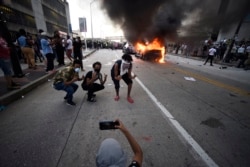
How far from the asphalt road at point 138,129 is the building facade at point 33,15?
10.8m

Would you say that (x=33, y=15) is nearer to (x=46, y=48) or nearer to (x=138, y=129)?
(x=46, y=48)

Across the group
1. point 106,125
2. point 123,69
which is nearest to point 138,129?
point 106,125

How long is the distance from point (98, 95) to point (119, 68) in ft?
4.04

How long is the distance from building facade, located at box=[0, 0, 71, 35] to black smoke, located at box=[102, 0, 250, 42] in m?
9.82

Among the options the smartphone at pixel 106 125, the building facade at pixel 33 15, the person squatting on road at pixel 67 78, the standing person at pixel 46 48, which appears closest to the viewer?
the smartphone at pixel 106 125

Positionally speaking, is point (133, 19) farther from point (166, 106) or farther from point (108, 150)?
point (108, 150)

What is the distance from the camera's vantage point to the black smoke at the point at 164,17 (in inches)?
430

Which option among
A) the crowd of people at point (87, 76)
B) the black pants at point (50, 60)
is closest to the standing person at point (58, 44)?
the black pants at point (50, 60)

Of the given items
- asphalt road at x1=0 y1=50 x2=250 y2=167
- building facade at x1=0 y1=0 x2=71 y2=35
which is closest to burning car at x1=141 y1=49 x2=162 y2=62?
asphalt road at x1=0 y1=50 x2=250 y2=167

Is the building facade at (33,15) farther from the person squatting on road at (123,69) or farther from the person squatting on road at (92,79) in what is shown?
the person squatting on road at (123,69)

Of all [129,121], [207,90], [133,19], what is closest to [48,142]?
[129,121]

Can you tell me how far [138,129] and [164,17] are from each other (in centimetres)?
1485

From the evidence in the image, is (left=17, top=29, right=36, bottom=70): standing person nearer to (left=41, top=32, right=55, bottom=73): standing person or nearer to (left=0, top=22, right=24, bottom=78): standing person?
(left=41, top=32, right=55, bottom=73): standing person

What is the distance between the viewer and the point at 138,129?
9.46ft
